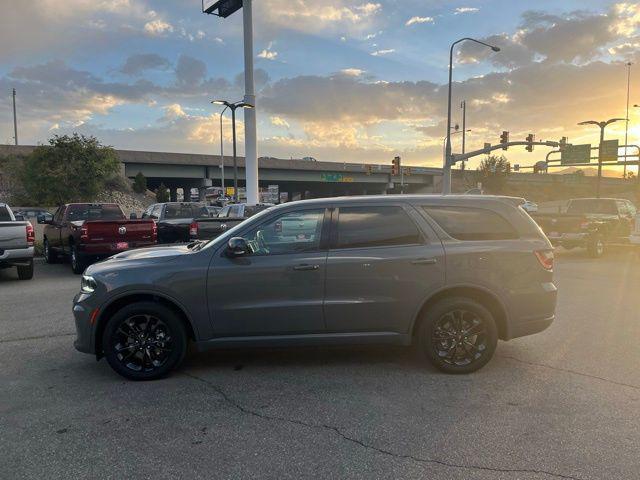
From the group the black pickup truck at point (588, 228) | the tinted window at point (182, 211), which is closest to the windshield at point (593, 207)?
the black pickup truck at point (588, 228)

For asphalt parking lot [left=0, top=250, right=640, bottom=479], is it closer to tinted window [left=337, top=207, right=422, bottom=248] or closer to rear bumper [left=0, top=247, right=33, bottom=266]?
tinted window [left=337, top=207, right=422, bottom=248]

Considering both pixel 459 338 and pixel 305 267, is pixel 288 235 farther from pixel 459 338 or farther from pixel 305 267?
pixel 459 338

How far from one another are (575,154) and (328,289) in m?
48.8

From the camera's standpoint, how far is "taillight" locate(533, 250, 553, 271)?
15.7 ft

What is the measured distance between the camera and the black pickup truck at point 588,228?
13.6m

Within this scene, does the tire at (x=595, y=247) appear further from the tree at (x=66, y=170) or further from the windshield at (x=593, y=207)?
the tree at (x=66, y=170)

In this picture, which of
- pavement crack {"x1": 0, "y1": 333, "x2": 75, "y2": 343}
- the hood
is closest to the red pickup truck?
pavement crack {"x1": 0, "y1": 333, "x2": 75, "y2": 343}

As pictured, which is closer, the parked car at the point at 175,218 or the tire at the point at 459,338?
the tire at the point at 459,338

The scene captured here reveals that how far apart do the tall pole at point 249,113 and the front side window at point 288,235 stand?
26.4 metres

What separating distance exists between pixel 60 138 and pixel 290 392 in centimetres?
3912

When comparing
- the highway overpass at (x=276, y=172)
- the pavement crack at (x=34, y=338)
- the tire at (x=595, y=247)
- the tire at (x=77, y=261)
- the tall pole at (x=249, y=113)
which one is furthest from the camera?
the highway overpass at (x=276, y=172)

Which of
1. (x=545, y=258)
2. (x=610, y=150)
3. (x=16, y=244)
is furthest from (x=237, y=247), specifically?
(x=610, y=150)

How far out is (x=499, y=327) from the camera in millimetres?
4824

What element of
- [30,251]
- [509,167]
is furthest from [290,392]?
[509,167]
